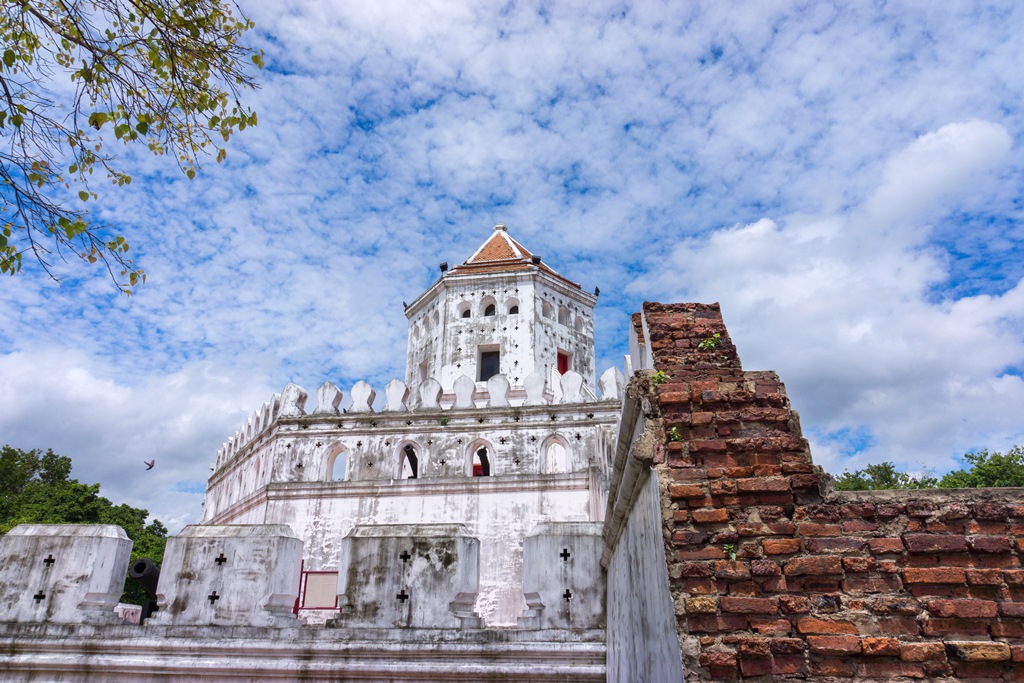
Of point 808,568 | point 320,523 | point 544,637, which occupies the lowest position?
point 544,637

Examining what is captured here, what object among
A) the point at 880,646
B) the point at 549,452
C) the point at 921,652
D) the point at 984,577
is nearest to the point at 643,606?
the point at 880,646

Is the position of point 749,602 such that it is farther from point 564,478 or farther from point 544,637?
point 564,478

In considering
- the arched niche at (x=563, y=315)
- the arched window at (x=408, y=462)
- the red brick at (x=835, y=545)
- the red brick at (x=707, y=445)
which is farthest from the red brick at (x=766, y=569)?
the arched niche at (x=563, y=315)

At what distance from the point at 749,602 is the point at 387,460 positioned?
12952 mm

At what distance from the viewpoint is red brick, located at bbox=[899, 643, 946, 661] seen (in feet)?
8.70

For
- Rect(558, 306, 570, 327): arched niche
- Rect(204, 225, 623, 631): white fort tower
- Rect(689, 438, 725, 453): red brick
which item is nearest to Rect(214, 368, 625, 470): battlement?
Rect(204, 225, 623, 631): white fort tower

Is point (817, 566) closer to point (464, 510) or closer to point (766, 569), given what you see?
point (766, 569)

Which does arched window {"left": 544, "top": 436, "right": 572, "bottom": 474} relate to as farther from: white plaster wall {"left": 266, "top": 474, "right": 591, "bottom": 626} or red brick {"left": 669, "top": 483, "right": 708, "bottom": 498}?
red brick {"left": 669, "top": 483, "right": 708, "bottom": 498}

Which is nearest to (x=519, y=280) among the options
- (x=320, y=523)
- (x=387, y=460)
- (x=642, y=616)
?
(x=387, y=460)

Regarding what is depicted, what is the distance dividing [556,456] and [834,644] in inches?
558

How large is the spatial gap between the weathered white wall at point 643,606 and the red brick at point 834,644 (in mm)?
531

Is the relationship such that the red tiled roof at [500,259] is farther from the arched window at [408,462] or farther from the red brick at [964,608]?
the red brick at [964,608]

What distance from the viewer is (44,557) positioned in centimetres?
545

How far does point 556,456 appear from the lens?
1673 centimetres
